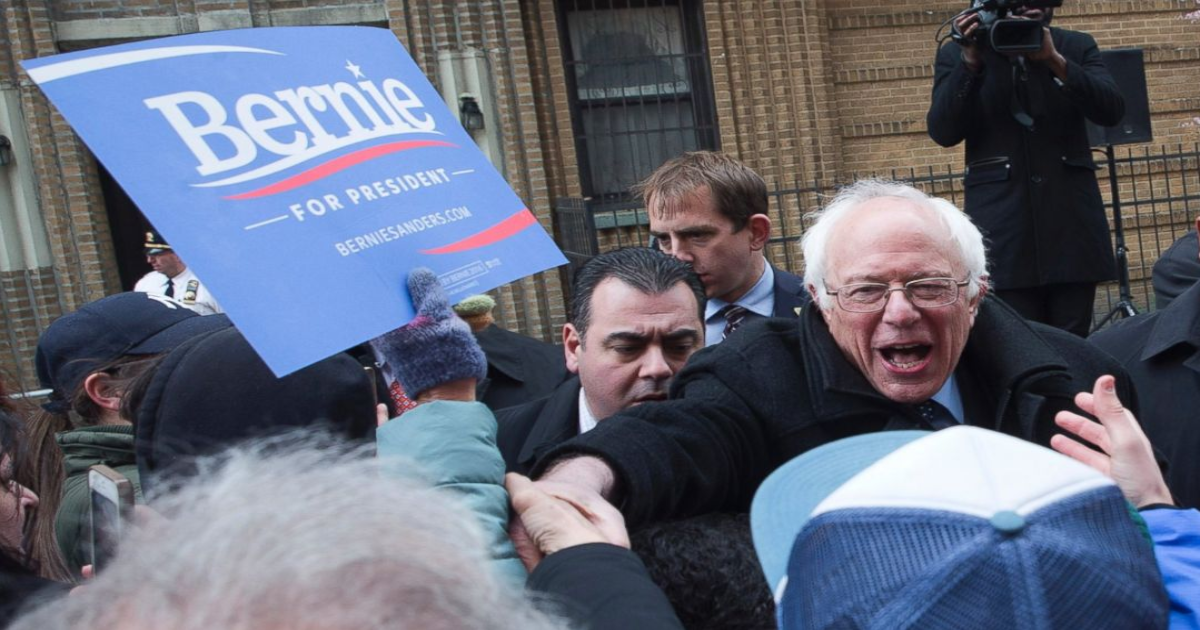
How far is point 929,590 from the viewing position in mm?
1126

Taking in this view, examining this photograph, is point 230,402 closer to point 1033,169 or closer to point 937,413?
point 937,413

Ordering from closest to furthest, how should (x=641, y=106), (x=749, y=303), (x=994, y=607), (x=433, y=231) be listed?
(x=994, y=607)
(x=433, y=231)
(x=749, y=303)
(x=641, y=106)

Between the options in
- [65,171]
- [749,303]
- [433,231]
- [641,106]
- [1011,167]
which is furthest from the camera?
[641,106]

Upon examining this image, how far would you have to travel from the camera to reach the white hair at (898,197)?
8.04 ft

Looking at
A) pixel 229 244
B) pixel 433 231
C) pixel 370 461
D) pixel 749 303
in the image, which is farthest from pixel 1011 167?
pixel 370 461

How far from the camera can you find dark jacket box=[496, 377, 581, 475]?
2.83 metres

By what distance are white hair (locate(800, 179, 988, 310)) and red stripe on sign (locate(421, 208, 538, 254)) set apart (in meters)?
0.63

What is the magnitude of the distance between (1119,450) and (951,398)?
65cm

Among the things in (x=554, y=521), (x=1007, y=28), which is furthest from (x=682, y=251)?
(x=554, y=521)

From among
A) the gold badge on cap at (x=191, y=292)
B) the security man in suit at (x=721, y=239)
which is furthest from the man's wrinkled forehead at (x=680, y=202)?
the gold badge on cap at (x=191, y=292)

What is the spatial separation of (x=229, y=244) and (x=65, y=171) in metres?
8.51

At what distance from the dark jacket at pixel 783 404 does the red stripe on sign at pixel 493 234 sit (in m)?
0.40

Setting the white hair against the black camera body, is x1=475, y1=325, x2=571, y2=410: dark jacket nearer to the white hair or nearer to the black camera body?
the white hair

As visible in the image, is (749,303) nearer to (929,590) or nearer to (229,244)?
(229,244)
